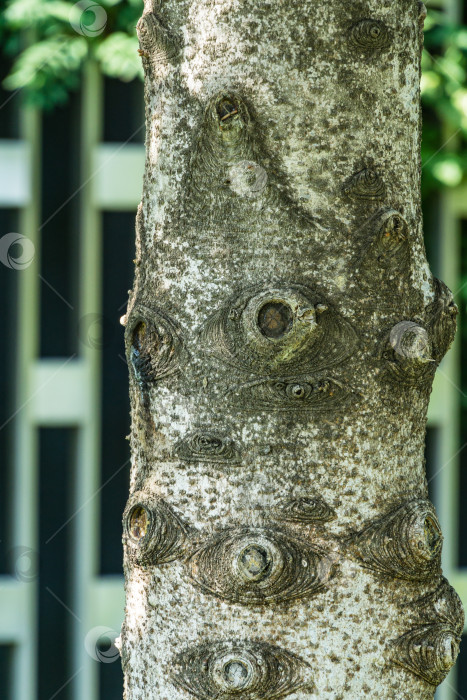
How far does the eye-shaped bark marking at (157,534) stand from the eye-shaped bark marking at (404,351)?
260mm

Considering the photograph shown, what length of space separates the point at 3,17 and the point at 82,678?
2576 millimetres

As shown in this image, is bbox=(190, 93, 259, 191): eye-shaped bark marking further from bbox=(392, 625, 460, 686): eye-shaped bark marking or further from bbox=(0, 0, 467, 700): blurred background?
bbox=(0, 0, 467, 700): blurred background

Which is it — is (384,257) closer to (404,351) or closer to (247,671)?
(404,351)

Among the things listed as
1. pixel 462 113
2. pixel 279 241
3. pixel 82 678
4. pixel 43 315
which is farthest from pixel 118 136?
pixel 279 241

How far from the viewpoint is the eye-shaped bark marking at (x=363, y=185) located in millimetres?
838

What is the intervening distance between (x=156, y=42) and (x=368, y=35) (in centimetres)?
23

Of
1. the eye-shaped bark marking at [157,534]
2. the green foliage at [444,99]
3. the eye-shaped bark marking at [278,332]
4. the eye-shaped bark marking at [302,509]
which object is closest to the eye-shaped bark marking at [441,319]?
the eye-shaped bark marking at [278,332]

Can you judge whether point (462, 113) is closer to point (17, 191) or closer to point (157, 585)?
point (17, 191)

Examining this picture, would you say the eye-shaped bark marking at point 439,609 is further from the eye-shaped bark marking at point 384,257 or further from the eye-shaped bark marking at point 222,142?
the eye-shaped bark marking at point 222,142

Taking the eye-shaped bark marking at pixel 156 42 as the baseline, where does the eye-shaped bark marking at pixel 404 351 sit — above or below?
below

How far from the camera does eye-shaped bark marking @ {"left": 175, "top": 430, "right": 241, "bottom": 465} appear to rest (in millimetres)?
812

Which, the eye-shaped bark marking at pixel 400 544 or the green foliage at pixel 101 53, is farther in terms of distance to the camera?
the green foliage at pixel 101 53

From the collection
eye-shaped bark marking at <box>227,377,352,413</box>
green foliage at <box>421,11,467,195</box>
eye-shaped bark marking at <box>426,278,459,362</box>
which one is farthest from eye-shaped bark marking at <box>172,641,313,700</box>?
green foliage at <box>421,11,467,195</box>

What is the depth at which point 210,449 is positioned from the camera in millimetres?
816
